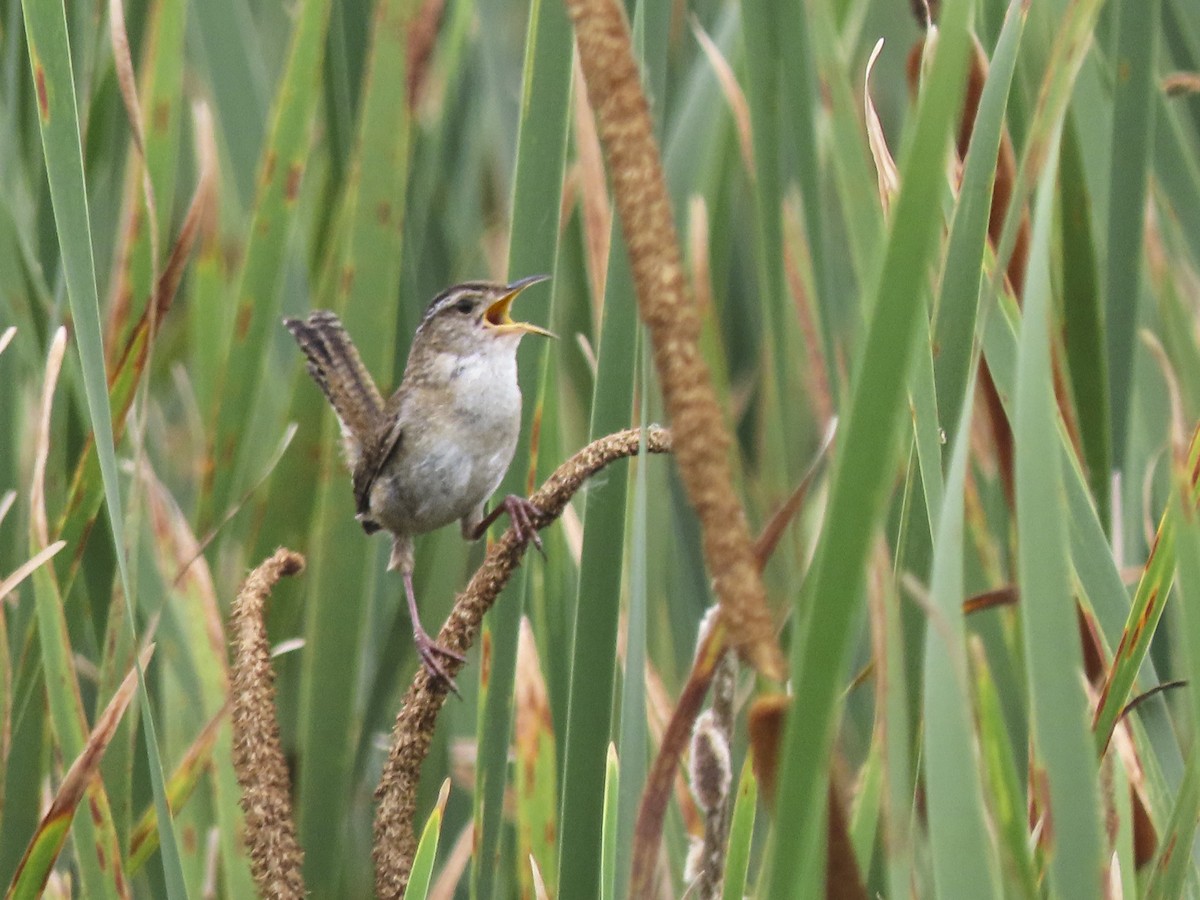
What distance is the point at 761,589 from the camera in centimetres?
64

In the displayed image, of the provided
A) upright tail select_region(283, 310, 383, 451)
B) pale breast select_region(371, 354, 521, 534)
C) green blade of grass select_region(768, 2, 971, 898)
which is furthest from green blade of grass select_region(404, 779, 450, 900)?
pale breast select_region(371, 354, 521, 534)

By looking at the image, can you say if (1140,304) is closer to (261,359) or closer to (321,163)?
(261,359)

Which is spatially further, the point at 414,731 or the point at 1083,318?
the point at 1083,318

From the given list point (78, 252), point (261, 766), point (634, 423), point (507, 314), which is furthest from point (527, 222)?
point (507, 314)

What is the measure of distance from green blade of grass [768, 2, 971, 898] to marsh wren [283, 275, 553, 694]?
122 centimetres

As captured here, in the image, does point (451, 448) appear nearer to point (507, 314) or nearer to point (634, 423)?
point (507, 314)

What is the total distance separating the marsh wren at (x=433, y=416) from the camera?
2.00 metres

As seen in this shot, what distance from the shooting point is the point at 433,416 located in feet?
7.18

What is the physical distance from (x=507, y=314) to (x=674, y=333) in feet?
4.75

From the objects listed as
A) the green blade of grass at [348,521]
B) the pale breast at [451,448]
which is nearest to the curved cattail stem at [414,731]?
the green blade of grass at [348,521]

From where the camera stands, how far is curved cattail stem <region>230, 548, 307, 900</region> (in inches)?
42.9

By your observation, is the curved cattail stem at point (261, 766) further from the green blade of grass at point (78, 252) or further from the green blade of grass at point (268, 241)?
the green blade of grass at point (268, 241)

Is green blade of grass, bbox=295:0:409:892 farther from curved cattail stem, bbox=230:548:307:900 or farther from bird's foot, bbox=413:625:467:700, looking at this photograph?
curved cattail stem, bbox=230:548:307:900

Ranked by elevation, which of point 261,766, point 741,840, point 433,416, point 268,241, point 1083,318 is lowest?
point 741,840
